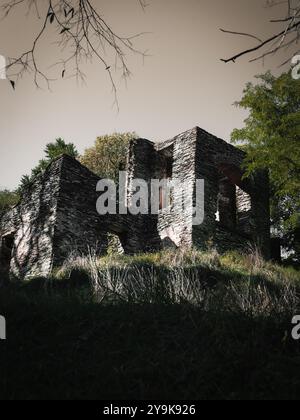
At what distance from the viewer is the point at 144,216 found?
17484 millimetres

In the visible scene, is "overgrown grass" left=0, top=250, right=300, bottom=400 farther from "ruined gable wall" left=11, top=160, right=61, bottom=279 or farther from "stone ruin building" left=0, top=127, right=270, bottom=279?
"stone ruin building" left=0, top=127, right=270, bottom=279

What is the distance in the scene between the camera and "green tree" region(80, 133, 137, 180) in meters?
Result: 28.8

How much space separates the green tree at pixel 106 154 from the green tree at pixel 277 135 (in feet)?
40.7

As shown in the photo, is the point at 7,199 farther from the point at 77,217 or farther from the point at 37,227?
the point at 77,217

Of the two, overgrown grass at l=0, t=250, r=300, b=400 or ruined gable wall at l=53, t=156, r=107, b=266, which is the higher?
ruined gable wall at l=53, t=156, r=107, b=266

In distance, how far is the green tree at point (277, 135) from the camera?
12773mm

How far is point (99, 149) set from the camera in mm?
29344

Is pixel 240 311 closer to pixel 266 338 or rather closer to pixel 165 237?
pixel 266 338

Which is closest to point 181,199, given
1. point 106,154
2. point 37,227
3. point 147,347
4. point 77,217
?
point 77,217

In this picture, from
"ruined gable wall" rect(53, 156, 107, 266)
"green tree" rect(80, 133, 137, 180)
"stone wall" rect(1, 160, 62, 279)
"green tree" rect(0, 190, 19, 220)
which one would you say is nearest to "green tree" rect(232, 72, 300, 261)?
"ruined gable wall" rect(53, 156, 107, 266)

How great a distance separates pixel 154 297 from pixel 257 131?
10.2m

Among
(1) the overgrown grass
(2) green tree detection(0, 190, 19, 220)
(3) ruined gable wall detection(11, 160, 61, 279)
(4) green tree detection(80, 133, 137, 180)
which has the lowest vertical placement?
(1) the overgrown grass

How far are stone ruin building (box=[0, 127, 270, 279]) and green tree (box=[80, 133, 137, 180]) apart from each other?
10.3 metres
